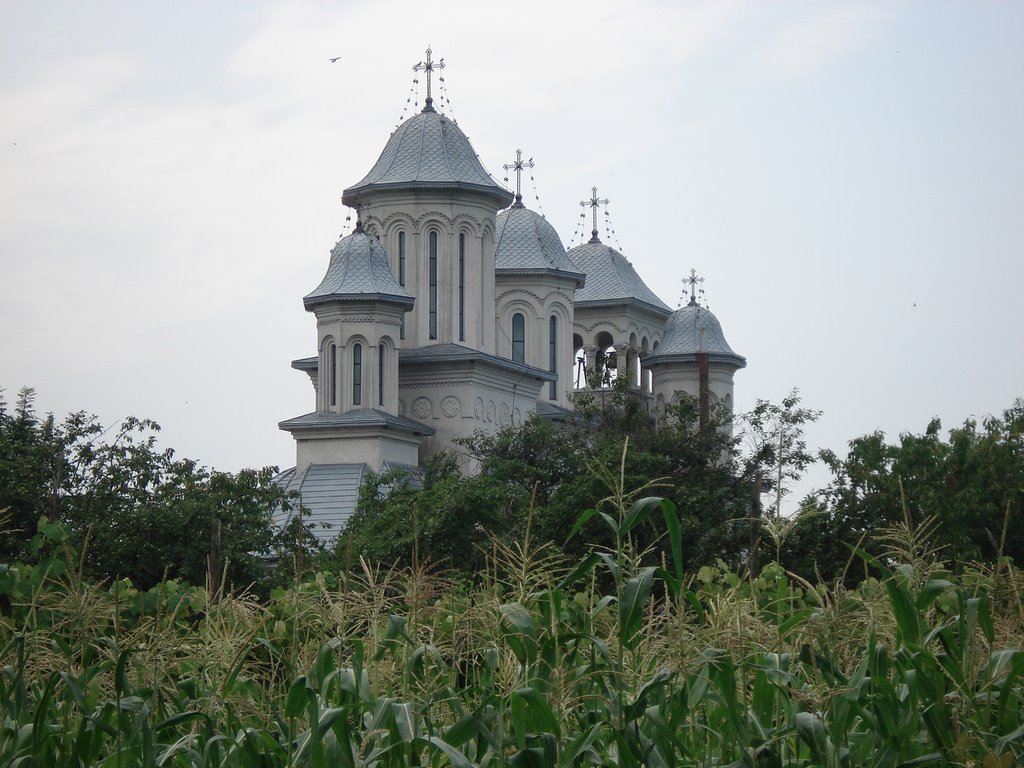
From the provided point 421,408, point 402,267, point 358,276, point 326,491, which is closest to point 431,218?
point 402,267

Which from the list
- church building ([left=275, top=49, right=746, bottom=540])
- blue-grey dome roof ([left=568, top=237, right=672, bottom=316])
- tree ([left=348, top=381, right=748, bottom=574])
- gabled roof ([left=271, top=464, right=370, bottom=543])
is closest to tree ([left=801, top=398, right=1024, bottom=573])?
tree ([left=348, top=381, right=748, bottom=574])

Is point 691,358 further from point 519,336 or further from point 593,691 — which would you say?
point 593,691

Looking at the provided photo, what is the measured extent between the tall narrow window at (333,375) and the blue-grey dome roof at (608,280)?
13.8m

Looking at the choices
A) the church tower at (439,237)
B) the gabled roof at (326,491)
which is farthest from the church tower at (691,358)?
the gabled roof at (326,491)

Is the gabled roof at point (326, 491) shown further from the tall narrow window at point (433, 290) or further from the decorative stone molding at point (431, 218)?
the decorative stone molding at point (431, 218)

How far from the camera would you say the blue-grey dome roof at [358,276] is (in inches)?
1656

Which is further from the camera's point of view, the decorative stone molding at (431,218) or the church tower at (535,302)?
the church tower at (535,302)

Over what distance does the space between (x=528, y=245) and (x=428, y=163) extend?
5.86 metres

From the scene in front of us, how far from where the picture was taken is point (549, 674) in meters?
7.43

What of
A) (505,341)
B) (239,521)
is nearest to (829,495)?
(239,521)

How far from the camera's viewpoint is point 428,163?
45.2 m

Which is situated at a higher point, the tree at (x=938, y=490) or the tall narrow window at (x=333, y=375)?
the tall narrow window at (x=333, y=375)

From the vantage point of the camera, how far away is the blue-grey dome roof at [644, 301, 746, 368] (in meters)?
54.0

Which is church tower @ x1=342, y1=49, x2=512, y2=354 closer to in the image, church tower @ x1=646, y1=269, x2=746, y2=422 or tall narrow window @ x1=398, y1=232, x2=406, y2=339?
tall narrow window @ x1=398, y1=232, x2=406, y2=339
